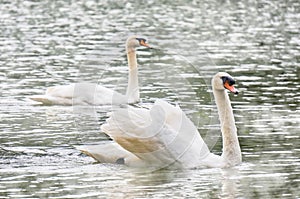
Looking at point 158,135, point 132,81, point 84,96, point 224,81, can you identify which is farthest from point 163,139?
point 132,81

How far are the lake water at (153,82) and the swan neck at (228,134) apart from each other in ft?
0.51

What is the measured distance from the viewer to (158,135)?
38.7 ft

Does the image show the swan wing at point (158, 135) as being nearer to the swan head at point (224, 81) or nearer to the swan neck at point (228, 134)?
the swan neck at point (228, 134)

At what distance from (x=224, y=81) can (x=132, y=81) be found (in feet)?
18.9

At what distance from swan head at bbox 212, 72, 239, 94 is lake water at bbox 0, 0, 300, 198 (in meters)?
0.98

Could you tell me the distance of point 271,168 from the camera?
11961 millimetres

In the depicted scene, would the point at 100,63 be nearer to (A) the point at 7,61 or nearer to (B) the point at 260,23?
(A) the point at 7,61

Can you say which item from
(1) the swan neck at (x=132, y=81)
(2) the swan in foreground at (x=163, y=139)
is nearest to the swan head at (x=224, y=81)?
(2) the swan in foreground at (x=163, y=139)

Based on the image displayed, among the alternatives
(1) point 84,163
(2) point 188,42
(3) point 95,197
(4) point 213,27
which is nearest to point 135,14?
(4) point 213,27

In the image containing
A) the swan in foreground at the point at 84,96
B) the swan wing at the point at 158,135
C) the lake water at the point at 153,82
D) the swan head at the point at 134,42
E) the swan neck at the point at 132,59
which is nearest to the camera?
the lake water at the point at 153,82

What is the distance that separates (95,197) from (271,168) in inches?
99.3

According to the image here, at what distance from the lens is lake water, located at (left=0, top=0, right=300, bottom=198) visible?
37.3 ft

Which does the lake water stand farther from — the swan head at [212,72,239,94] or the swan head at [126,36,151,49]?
the swan head at [212,72,239,94]

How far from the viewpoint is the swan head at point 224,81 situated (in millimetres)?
12438
